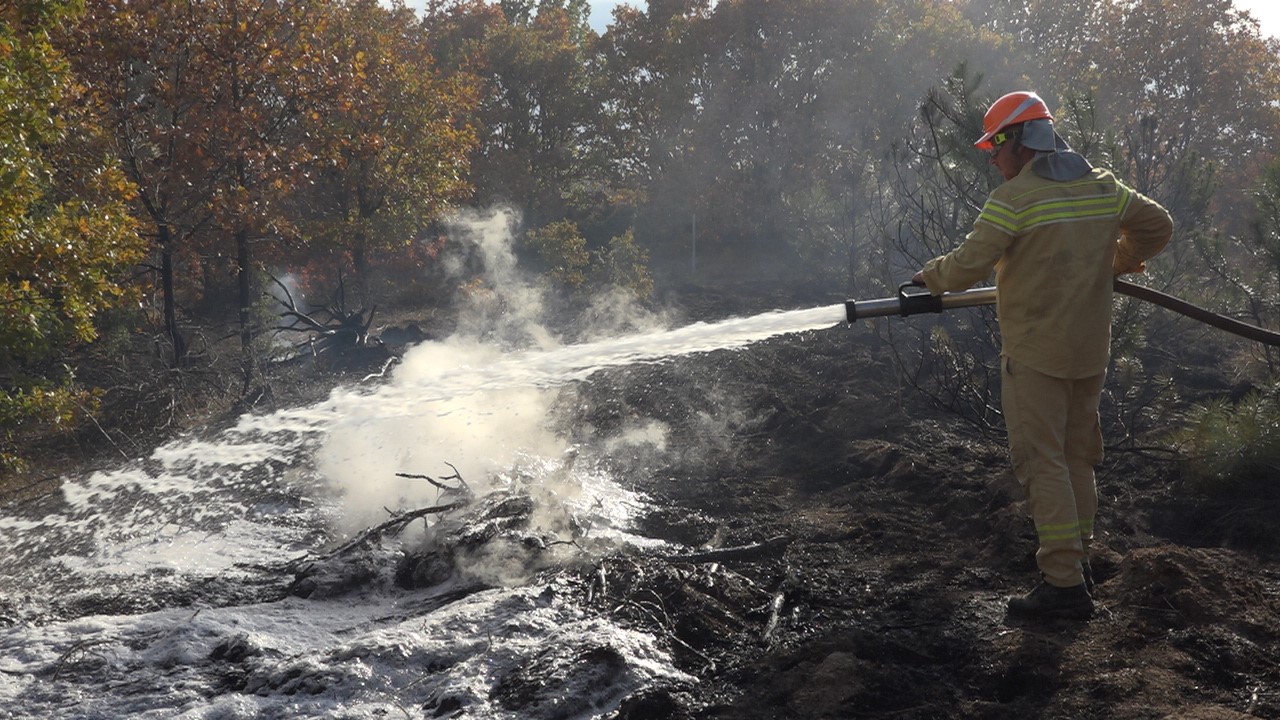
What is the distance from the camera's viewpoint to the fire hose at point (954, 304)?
4.05 metres

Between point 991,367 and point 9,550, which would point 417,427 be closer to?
point 9,550

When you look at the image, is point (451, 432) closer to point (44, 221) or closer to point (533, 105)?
point (44, 221)

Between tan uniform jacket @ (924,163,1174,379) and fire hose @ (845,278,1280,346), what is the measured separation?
0.16m

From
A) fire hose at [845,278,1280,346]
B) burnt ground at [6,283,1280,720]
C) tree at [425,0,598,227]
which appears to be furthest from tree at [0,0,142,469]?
tree at [425,0,598,227]

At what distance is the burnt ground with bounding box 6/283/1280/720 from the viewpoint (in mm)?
3232

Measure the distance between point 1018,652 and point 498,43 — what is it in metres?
27.1

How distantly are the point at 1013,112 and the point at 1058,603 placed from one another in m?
2.01

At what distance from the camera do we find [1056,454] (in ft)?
12.7

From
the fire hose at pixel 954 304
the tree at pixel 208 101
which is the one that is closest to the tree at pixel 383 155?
the tree at pixel 208 101

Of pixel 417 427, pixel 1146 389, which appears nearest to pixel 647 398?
pixel 417 427

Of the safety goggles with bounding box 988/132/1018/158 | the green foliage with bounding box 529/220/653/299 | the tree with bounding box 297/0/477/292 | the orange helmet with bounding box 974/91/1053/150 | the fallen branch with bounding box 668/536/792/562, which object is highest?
the tree with bounding box 297/0/477/292

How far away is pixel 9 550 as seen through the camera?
6.97 m

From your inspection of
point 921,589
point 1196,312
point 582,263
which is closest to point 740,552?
point 921,589

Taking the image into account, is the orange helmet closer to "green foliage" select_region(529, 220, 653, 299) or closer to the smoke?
the smoke
